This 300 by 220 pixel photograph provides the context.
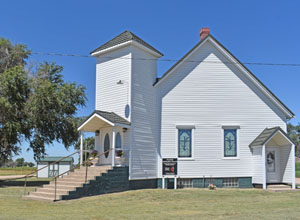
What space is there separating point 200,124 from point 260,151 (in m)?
3.41

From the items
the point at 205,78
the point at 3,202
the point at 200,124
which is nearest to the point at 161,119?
the point at 200,124

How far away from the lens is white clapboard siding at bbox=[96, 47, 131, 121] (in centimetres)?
1806

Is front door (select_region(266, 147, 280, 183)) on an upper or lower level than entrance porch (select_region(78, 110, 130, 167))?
lower

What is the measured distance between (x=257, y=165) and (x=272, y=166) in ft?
3.57

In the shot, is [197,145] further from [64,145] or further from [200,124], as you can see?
[64,145]

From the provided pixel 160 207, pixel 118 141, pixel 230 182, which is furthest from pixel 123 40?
pixel 230 182

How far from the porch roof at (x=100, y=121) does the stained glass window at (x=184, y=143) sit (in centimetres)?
344

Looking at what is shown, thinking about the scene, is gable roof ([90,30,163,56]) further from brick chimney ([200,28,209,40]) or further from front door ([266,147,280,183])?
front door ([266,147,280,183])

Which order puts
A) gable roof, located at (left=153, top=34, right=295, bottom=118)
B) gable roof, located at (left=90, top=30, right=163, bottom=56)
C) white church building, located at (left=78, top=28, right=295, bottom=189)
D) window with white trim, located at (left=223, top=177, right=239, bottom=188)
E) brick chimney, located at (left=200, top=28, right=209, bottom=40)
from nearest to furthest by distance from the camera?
gable roof, located at (left=90, top=30, right=163, bottom=56), white church building, located at (left=78, top=28, right=295, bottom=189), gable roof, located at (left=153, top=34, right=295, bottom=118), window with white trim, located at (left=223, top=177, right=239, bottom=188), brick chimney, located at (left=200, top=28, right=209, bottom=40)

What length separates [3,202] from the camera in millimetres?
13648

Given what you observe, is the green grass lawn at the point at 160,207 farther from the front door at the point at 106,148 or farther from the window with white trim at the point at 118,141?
the front door at the point at 106,148

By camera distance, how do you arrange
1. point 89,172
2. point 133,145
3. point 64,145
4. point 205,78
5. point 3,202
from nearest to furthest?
point 3,202 → point 89,172 → point 133,145 → point 205,78 → point 64,145

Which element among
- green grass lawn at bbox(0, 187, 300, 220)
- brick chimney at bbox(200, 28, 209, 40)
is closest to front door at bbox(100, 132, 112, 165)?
green grass lawn at bbox(0, 187, 300, 220)

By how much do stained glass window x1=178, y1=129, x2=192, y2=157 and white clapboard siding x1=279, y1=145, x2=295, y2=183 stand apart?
5.14 metres
